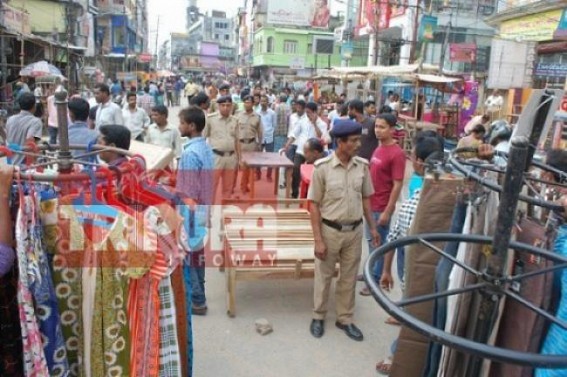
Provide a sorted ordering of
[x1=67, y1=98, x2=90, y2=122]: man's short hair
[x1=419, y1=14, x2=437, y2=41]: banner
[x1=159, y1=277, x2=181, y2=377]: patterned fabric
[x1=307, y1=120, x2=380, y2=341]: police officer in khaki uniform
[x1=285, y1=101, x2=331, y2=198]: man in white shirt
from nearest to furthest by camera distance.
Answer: [x1=159, y1=277, x2=181, y2=377]: patterned fabric, [x1=307, y1=120, x2=380, y2=341]: police officer in khaki uniform, [x1=67, y1=98, x2=90, y2=122]: man's short hair, [x1=285, y1=101, x2=331, y2=198]: man in white shirt, [x1=419, y1=14, x2=437, y2=41]: banner

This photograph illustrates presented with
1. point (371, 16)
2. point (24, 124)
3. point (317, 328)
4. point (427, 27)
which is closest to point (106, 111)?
point (24, 124)

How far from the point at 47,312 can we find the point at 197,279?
7.64 feet

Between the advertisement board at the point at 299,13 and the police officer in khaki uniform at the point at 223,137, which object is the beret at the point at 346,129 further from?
the advertisement board at the point at 299,13

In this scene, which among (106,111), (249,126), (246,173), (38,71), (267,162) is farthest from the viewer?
(38,71)

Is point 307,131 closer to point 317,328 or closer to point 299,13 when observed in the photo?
point 317,328

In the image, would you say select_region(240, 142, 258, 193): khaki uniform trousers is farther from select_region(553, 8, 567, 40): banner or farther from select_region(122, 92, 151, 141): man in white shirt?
select_region(553, 8, 567, 40): banner

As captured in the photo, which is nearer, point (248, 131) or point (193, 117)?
point (193, 117)

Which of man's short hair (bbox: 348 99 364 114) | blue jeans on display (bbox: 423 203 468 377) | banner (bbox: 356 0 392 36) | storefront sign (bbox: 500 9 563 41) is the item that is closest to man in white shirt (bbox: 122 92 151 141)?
man's short hair (bbox: 348 99 364 114)

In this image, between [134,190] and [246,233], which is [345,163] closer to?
[246,233]

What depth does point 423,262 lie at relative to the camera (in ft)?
6.74

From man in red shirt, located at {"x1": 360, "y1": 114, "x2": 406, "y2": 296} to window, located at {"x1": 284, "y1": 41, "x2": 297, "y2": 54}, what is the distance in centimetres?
4446

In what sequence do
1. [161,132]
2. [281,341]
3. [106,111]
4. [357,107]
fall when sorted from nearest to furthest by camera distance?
[281,341]
[161,132]
[106,111]
[357,107]

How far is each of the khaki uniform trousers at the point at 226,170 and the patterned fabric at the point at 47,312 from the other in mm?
4803

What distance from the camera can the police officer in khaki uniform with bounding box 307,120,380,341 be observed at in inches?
141
